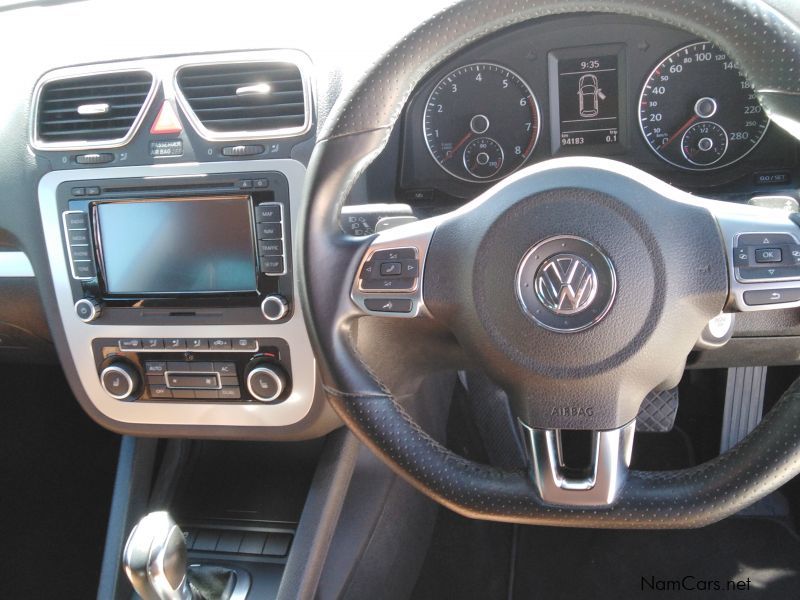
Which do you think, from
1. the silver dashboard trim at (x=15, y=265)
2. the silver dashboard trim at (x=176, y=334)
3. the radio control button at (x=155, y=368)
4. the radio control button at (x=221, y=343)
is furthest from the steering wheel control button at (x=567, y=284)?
the silver dashboard trim at (x=15, y=265)

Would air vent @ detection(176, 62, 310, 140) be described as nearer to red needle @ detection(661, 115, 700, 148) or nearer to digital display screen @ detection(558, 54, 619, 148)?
digital display screen @ detection(558, 54, 619, 148)

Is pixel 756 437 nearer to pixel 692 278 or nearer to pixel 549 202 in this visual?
pixel 692 278

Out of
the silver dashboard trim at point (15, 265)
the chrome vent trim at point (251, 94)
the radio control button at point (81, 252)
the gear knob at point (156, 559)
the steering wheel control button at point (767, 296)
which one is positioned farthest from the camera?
the silver dashboard trim at point (15, 265)

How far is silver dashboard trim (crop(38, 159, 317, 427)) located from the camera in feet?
4.32

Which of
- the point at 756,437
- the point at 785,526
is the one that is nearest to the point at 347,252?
the point at 756,437

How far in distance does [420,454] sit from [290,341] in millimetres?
442

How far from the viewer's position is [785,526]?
189 cm

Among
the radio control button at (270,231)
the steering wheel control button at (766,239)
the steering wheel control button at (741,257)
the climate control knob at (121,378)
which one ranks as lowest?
the climate control knob at (121,378)

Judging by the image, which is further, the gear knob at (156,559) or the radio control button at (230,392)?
the radio control button at (230,392)

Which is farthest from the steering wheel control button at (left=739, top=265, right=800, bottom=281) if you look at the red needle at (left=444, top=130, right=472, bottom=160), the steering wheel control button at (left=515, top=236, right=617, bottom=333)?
the red needle at (left=444, top=130, right=472, bottom=160)

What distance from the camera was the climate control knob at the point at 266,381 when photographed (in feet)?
4.39

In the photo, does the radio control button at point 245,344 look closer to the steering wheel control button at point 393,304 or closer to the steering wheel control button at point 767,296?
the steering wheel control button at point 393,304

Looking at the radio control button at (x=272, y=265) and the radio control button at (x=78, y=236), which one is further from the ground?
the radio control button at (x=78, y=236)

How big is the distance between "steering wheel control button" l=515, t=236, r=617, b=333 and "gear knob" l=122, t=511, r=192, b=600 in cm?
65
